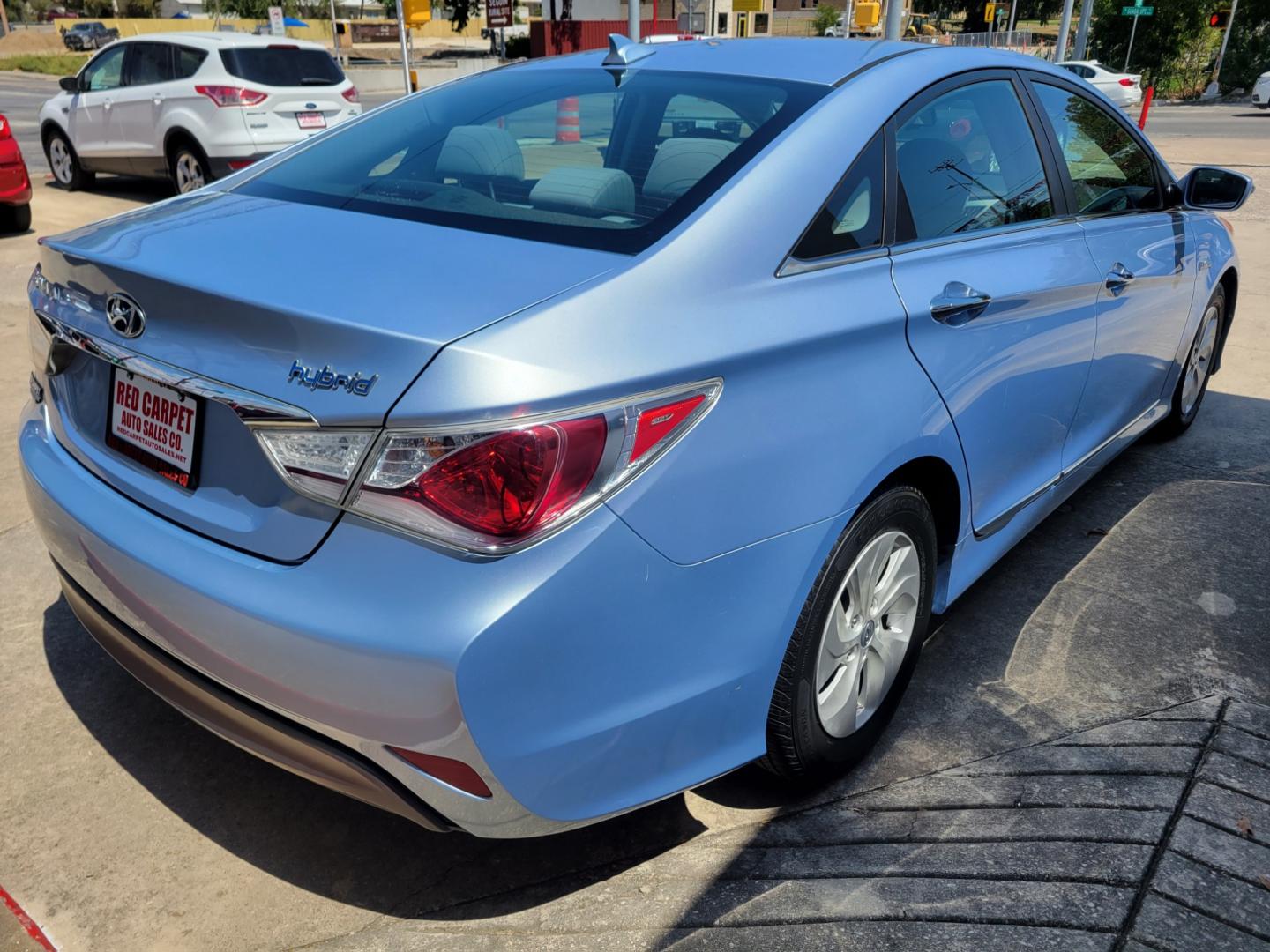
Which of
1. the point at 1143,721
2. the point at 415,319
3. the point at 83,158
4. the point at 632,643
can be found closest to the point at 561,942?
the point at 632,643

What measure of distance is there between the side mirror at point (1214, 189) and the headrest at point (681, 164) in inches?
95.7

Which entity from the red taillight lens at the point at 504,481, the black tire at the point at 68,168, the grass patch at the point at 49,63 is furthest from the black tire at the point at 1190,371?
the grass patch at the point at 49,63

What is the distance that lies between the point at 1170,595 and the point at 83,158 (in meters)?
12.5

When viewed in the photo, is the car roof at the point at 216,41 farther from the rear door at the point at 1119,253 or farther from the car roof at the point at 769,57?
the rear door at the point at 1119,253

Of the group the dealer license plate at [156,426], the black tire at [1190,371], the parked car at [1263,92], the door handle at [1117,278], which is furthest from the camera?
the parked car at [1263,92]

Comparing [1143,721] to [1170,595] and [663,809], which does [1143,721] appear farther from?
[663,809]

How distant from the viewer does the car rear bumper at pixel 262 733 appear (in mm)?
1850

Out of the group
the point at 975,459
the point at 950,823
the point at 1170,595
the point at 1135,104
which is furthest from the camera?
the point at 1135,104

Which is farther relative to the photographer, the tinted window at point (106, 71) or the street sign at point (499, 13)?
the street sign at point (499, 13)

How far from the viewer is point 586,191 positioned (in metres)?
2.30

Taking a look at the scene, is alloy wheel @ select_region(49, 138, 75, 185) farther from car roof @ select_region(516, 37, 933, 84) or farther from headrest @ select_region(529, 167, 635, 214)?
headrest @ select_region(529, 167, 635, 214)

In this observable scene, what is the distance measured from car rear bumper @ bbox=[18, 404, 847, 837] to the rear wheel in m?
9.96

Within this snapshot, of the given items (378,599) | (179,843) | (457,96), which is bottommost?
(179,843)

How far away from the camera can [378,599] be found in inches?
67.3
